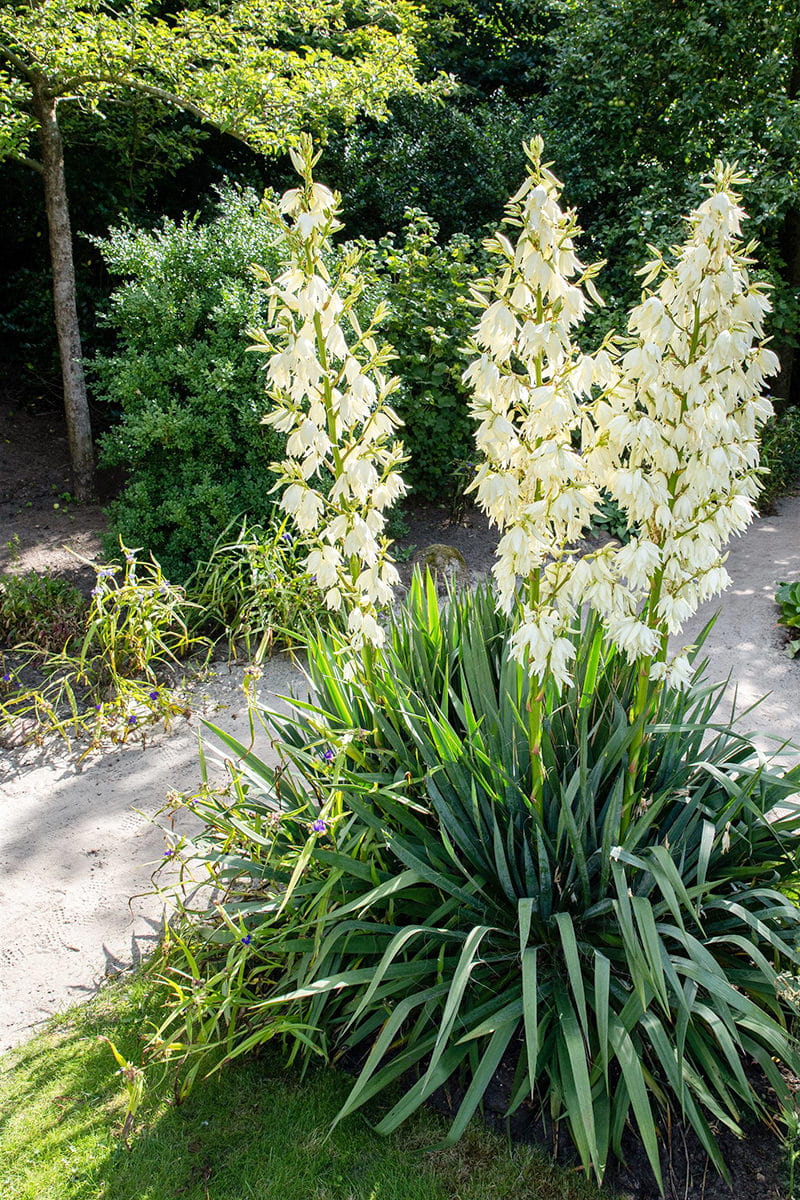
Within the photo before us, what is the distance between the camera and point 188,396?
645 centimetres

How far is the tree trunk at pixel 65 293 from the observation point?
266 inches

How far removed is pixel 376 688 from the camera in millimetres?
2977

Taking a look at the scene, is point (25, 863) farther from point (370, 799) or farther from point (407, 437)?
point (407, 437)

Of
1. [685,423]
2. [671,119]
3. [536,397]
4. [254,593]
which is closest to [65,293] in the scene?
→ [254,593]

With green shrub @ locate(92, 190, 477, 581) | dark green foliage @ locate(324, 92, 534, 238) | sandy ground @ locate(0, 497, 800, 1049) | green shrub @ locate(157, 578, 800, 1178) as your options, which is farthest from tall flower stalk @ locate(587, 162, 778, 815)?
dark green foliage @ locate(324, 92, 534, 238)

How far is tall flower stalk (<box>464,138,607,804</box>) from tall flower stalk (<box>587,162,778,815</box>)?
0.40 feet

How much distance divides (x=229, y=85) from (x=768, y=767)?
577cm

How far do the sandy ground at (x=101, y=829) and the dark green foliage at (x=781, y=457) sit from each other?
208 cm

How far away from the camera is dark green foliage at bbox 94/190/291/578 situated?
19.6ft

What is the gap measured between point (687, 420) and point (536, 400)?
0.39 m

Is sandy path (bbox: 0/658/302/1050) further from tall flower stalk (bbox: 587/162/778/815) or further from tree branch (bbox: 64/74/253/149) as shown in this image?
tree branch (bbox: 64/74/253/149)

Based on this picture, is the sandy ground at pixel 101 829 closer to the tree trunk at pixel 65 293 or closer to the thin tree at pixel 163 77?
the tree trunk at pixel 65 293

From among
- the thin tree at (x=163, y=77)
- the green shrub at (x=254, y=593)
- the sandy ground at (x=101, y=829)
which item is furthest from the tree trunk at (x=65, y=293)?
the sandy ground at (x=101, y=829)

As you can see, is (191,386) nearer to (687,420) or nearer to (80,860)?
(80,860)
